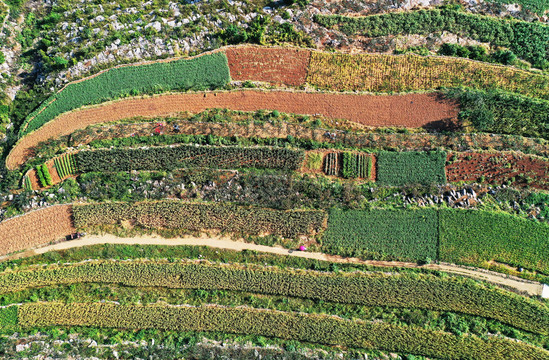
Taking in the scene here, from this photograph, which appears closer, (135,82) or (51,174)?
(51,174)

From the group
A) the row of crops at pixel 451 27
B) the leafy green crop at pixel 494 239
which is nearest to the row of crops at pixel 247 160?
Result: the leafy green crop at pixel 494 239

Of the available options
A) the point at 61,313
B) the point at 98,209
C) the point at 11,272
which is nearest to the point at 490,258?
the point at 98,209

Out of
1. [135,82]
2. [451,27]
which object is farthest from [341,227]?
[135,82]

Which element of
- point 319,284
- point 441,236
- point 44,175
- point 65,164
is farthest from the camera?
point 65,164

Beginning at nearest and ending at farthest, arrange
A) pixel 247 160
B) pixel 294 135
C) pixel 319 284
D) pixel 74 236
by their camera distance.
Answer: pixel 319 284
pixel 74 236
pixel 247 160
pixel 294 135

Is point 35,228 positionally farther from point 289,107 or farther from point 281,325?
point 289,107

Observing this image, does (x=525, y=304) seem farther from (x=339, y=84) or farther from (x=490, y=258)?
(x=339, y=84)

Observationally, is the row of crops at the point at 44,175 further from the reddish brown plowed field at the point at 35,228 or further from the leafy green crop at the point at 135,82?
the leafy green crop at the point at 135,82
